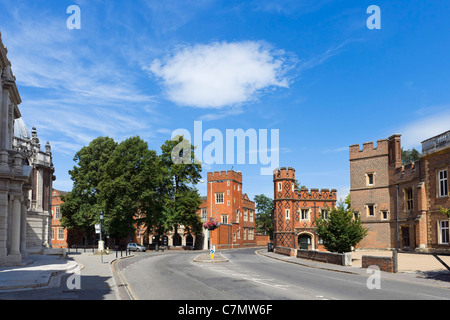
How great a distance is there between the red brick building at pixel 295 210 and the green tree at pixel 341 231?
20.8 metres

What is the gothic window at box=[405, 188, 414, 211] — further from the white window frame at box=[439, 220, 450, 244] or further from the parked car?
the parked car

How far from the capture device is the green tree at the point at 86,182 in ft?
187

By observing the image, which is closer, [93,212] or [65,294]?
[65,294]

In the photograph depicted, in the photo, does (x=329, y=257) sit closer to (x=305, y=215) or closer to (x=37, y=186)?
(x=305, y=215)

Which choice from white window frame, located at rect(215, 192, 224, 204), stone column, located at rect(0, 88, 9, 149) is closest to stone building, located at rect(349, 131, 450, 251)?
stone column, located at rect(0, 88, 9, 149)

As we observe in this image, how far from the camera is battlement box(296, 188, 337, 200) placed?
54.3 metres

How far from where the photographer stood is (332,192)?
54781mm

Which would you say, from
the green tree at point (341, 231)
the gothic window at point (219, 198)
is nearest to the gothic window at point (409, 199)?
the green tree at point (341, 231)

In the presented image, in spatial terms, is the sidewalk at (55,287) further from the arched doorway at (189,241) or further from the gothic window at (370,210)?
the arched doorway at (189,241)
